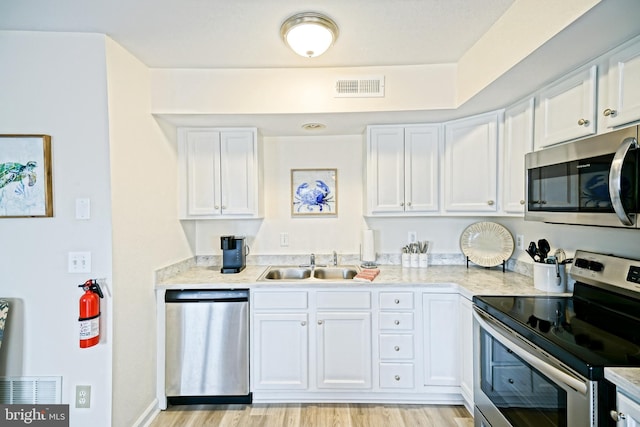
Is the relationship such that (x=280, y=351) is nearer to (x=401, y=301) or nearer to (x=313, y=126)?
(x=401, y=301)

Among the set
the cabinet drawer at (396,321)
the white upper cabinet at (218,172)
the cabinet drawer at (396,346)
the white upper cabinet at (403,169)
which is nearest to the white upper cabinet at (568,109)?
the white upper cabinet at (403,169)

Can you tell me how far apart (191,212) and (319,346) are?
150 cm

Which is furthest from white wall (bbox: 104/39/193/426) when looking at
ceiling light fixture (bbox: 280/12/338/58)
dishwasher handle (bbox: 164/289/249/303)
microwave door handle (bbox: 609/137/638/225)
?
microwave door handle (bbox: 609/137/638/225)

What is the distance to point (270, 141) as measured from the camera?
9.60ft

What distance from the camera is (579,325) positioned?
1371 mm

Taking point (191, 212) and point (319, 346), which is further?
point (191, 212)

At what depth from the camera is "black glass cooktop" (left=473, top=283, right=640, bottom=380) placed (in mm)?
1077

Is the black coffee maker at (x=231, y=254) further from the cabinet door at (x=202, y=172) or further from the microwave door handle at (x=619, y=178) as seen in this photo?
the microwave door handle at (x=619, y=178)

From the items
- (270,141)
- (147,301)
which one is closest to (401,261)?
(270,141)

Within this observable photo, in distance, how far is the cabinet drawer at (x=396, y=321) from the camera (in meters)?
2.21

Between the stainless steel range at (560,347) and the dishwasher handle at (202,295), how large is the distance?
1606mm

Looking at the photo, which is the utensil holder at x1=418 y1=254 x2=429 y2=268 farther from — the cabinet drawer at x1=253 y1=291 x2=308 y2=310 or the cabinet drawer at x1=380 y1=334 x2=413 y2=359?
the cabinet drawer at x1=253 y1=291 x2=308 y2=310

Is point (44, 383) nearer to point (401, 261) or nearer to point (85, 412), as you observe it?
point (85, 412)

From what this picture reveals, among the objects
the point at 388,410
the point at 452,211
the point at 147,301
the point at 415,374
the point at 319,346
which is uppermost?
the point at 452,211
